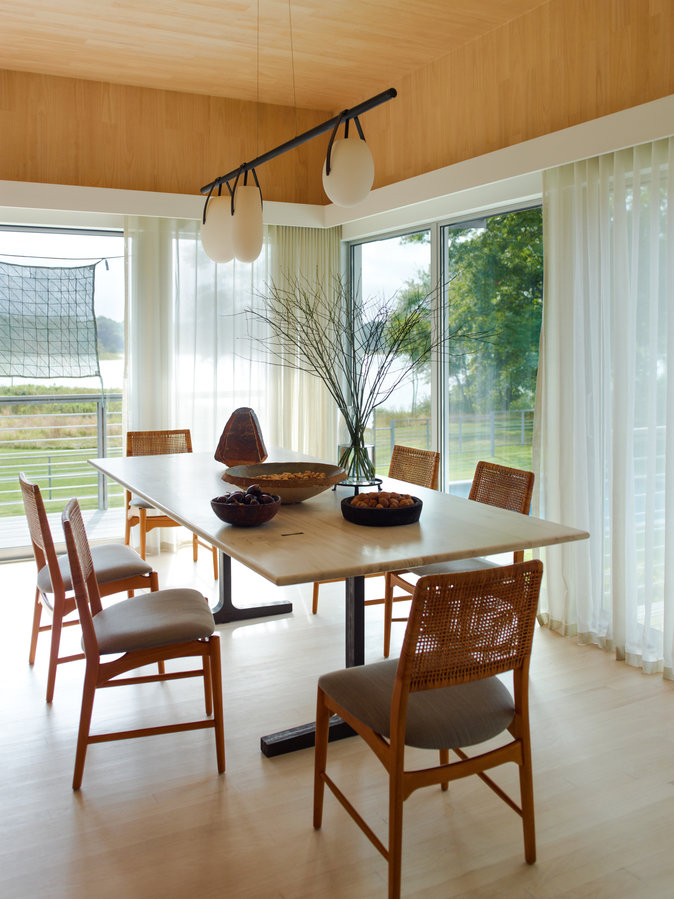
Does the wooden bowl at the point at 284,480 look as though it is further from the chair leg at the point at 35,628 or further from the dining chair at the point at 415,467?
the chair leg at the point at 35,628

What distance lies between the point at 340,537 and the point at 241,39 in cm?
311

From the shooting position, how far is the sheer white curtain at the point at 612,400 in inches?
124

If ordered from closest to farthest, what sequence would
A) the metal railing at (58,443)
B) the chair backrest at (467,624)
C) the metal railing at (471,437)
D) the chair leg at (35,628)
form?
the chair backrest at (467,624) → the chair leg at (35,628) → the metal railing at (471,437) → the metal railing at (58,443)

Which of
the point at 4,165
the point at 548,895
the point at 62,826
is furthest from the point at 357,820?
the point at 4,165

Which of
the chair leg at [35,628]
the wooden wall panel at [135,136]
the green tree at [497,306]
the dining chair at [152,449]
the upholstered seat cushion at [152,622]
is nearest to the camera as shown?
the upholstered seat cushion at [152,622]

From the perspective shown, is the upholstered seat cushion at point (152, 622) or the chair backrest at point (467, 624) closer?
the chair backrest at point (467, 624)

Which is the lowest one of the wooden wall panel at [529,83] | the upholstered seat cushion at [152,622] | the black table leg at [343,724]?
the black table leg at [343,724]

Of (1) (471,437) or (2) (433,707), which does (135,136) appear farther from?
(2) (433,707)

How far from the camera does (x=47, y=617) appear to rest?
394 centimetres

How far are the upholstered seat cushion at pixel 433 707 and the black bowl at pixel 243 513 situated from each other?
585mm

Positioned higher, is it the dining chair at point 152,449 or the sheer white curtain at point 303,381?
the sheer white curtain at point 303,381

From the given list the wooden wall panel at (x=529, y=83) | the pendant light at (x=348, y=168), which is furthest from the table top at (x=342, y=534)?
the wooden wall panel at (x=529, y=83)

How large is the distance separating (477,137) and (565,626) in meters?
2.57

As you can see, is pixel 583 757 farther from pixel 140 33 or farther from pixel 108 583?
pixel 140 33
